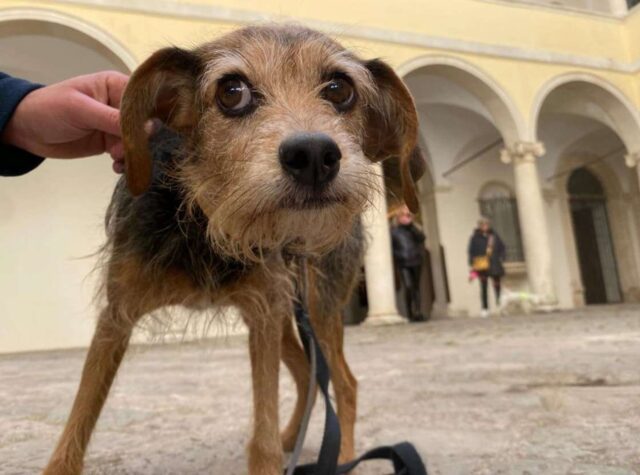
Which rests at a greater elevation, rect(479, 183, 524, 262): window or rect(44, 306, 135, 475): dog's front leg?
rect(479, 183, 524, 262): window

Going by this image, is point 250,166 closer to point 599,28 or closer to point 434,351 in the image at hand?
point 434,351

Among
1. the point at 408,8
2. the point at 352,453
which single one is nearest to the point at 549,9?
the point at 408,8

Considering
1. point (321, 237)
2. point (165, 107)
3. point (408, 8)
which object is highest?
point (408, 8)

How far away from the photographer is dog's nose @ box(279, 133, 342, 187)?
1.28 meters

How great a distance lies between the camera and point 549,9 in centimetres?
1527

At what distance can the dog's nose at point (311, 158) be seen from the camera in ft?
4.21

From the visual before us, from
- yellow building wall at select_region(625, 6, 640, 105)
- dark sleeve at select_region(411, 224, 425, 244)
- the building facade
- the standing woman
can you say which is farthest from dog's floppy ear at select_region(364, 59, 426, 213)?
yellow building wall at select_region(625, 6, 640, 105)

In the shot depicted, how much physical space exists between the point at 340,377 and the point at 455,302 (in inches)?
647

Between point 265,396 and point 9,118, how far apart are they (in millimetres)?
Answer: 1012

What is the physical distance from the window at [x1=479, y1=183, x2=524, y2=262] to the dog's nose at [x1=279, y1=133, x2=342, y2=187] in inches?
703

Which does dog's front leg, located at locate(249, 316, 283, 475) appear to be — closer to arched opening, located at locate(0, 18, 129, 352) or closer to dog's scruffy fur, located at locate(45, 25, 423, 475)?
dog's scruffy fur, located at locate(45, 25, 423, 475)

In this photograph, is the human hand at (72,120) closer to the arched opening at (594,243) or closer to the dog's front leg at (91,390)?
the dog's front leg at (91,390)

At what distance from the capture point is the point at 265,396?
5.52 ft

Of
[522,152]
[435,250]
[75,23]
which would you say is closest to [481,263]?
[522,152]
